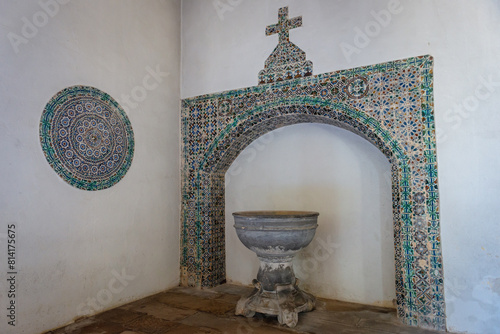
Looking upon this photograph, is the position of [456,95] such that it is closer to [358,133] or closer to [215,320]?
[358,133]

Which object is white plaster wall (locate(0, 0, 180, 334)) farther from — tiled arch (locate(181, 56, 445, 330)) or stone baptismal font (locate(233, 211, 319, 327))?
stone baptismal font (locate(233, 211, 319, 327))

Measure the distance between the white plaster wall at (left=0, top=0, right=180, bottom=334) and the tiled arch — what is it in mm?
295

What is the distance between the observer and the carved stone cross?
3.40 metres

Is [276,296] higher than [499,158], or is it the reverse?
[499,158]

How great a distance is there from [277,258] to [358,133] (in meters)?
1.42

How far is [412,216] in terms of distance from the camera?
2.74 metres

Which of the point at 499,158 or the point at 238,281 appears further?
the point at 238,281

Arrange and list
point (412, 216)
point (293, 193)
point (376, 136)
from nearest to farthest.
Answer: point (412, 216) < point (376, 136) < point (293, 193)

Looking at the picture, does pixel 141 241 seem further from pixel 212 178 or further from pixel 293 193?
pixel 293 193

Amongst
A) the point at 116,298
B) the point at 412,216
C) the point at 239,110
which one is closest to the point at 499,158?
the point at 412,216

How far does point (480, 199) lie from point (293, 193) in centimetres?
172

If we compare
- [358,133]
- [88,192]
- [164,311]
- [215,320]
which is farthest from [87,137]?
[358,133]

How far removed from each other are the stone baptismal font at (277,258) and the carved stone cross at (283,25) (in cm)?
183

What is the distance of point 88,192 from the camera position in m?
2.95
